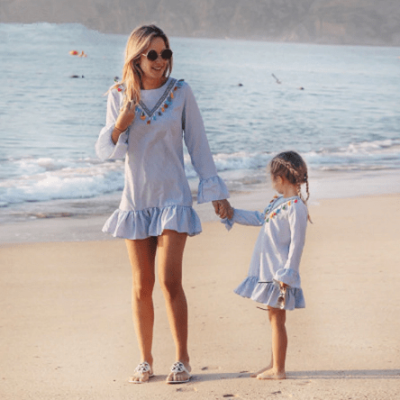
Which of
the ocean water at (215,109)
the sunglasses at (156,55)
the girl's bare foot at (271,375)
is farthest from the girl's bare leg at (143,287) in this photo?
the ocean water at (215,109)

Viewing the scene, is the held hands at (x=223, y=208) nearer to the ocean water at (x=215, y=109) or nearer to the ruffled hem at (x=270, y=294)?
the ruffled hem at (x=270, y=294)

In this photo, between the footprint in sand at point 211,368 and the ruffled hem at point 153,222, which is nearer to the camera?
the ruffled hem at point 153,222

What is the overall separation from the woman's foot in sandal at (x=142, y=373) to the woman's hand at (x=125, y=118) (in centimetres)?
103

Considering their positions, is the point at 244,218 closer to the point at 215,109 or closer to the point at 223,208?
the point at 223,208

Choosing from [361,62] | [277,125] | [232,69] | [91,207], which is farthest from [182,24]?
[91,207]

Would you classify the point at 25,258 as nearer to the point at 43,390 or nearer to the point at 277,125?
the point at 43,390

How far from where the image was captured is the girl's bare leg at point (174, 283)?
9.48 feet

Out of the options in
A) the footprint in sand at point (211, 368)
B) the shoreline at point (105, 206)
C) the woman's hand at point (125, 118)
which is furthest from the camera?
the shoreline at point (105, 206)

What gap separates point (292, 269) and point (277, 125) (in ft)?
68.1

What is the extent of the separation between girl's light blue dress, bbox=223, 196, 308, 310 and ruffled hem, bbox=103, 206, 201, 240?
0.31 m

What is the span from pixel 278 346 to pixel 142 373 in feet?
1.99

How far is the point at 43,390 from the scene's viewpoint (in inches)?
116

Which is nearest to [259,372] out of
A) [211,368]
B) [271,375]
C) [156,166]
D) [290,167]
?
[271,375]

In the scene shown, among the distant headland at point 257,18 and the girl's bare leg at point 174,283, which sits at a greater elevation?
the distant headland at point 257,18
